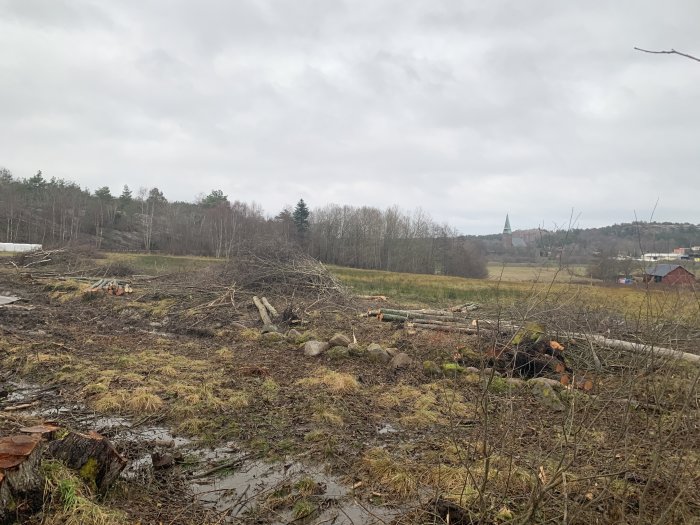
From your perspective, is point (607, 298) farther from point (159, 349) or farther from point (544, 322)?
point (159, 349)

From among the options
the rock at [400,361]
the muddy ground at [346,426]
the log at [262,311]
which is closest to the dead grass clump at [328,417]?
the muddy ground at [346,426]

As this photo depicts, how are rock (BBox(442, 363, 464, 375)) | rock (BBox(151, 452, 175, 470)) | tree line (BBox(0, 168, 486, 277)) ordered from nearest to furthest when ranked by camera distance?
rock (BBox(151, 452, 175, 470)) < rock (BBox(442, 363, 464, 375)) < tree line (BBox(0, 168, 486, 277))

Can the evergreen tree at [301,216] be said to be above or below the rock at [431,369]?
above

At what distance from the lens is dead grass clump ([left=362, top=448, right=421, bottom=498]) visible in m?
4.11

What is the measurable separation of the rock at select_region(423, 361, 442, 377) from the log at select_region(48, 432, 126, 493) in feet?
18.2

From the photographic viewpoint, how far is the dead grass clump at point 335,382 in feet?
23.1

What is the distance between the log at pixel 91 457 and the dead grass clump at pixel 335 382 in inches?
145

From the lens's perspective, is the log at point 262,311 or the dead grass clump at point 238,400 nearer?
the dead grass clump at point 238,400

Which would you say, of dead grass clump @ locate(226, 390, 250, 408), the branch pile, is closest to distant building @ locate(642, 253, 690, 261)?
dead grass clump @ locate(226, 390, 250, 408)

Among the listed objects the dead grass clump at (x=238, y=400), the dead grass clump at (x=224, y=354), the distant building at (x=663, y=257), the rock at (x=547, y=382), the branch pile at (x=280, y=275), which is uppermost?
the distant building at (x=663, y=257)

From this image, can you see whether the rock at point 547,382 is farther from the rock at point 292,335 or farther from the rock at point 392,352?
the rock at point 292,335

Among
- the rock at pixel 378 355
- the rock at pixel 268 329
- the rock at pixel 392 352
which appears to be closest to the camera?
the rock at pixel 378 355

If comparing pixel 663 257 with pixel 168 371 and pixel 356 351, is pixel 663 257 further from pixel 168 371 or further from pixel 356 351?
pixel 168 371

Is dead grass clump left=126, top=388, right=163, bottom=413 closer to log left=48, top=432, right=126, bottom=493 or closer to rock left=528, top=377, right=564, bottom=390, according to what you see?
log left=48, top=432, right=126, bottom=493
